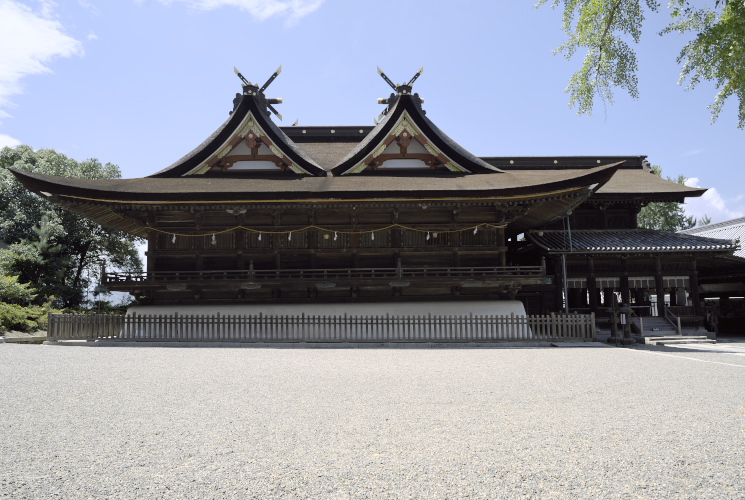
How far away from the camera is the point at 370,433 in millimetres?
4652

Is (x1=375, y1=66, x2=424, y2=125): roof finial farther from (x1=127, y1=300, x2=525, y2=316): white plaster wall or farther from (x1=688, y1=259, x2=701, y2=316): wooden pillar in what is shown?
(x1=688, y1=259, x2=701, y2=316): wooden pillar

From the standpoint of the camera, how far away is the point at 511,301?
684 inches

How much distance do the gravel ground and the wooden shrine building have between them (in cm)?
819

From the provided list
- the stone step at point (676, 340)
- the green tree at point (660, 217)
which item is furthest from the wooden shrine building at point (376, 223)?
the green tree at point (660, 217)

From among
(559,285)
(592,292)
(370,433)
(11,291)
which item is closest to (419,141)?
(559,285)

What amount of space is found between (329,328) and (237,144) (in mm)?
10019

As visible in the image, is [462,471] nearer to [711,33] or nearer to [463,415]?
[463,415]

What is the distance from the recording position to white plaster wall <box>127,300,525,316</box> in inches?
669

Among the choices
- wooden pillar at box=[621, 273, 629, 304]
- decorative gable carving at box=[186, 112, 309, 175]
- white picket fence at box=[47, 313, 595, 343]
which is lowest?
white picket fence at box=[47, 313, 595, 343]

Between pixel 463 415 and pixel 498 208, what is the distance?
1273 centimetres

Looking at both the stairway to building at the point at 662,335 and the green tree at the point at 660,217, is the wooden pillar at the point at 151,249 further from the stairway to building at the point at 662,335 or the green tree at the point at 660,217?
the green tree at the point at 660,217

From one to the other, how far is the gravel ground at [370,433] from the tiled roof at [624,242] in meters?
9.88

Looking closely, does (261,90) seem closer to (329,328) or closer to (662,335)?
(329,328)

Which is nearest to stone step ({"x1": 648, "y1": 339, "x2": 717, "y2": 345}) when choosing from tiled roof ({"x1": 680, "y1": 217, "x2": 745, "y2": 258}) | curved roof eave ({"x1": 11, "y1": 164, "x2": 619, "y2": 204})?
curved roof eave ({"x1": 11, "y1": 164, "x2": 619, "y2": 204})
